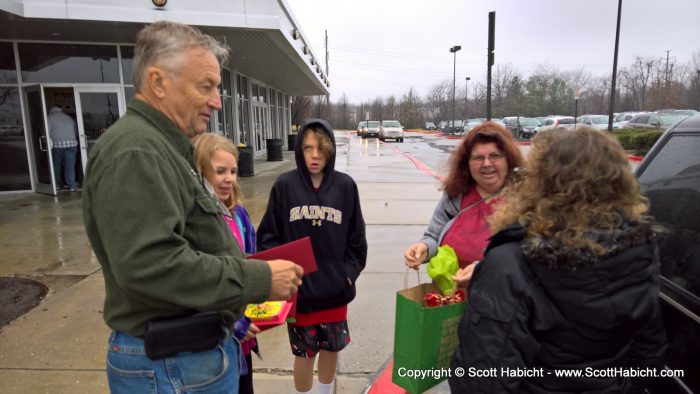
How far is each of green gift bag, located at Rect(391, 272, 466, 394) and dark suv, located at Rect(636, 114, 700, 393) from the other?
74cm

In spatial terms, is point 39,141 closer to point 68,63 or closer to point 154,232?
point 68,63

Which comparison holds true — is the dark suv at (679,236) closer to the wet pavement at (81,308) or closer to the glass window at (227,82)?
the wet pavement at (81,308)

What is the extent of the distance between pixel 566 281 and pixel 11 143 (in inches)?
463

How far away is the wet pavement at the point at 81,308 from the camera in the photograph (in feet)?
9.91

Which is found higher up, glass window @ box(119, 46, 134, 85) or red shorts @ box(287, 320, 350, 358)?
glass window @ box(119, 46, 134, 85)

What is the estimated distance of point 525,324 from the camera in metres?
1.32

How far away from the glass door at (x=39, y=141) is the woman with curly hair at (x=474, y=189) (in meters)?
9.81

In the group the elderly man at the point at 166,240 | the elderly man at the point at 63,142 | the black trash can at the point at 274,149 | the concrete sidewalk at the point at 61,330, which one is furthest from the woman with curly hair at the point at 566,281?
the black trash can at the point at 274,149

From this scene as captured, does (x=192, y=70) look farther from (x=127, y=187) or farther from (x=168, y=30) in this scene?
(x=127, y=187)

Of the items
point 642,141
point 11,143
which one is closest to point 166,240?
point 11,143

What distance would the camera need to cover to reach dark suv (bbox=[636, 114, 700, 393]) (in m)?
1.52

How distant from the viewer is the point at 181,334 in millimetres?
1349

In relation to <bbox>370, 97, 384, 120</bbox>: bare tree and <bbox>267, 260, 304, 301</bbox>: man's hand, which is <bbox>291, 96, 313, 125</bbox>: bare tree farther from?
<bbox>370, 97, 384, 120</bbox>: bare tree

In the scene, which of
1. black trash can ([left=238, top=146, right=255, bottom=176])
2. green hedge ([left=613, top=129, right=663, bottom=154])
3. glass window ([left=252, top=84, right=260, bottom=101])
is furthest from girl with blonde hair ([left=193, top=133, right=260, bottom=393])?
green hedge ([left=613, top=129, right=663, bottom=154])
